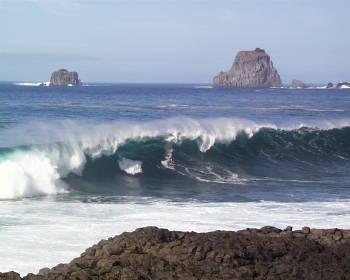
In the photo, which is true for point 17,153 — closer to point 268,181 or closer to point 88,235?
point 268,181

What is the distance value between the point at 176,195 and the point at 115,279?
813 centimetres

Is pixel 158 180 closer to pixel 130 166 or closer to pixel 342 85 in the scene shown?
pixel 130 166

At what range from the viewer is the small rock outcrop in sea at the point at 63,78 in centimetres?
12816

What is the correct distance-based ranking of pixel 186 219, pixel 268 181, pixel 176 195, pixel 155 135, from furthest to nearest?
pixel 155 135
pixel 268 181
pixel 176 195
pixel 186 219

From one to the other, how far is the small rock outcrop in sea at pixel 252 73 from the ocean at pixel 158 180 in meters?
108

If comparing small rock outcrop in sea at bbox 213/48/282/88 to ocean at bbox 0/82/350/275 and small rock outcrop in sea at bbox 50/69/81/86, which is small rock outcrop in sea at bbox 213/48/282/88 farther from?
ocean at bbox 0/82/350/275

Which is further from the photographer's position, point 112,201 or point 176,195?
point 176,195

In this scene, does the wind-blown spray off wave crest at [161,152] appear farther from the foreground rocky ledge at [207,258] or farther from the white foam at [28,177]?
the foreground rocky ledge at [207,258]

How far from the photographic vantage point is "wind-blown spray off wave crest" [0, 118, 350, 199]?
1605 centimetres

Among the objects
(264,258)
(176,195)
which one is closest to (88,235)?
(264,258)

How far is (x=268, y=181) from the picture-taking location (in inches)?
664

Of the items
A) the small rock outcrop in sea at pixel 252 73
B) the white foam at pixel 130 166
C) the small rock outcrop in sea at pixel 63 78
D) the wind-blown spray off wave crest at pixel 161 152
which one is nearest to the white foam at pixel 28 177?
the wind-blown spray off wave crest at pixel 161 152

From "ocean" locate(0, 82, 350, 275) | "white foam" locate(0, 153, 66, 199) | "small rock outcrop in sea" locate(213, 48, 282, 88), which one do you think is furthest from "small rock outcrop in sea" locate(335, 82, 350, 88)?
"white foam" locate(0, 153, 66, 199)

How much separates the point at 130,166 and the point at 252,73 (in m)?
119
